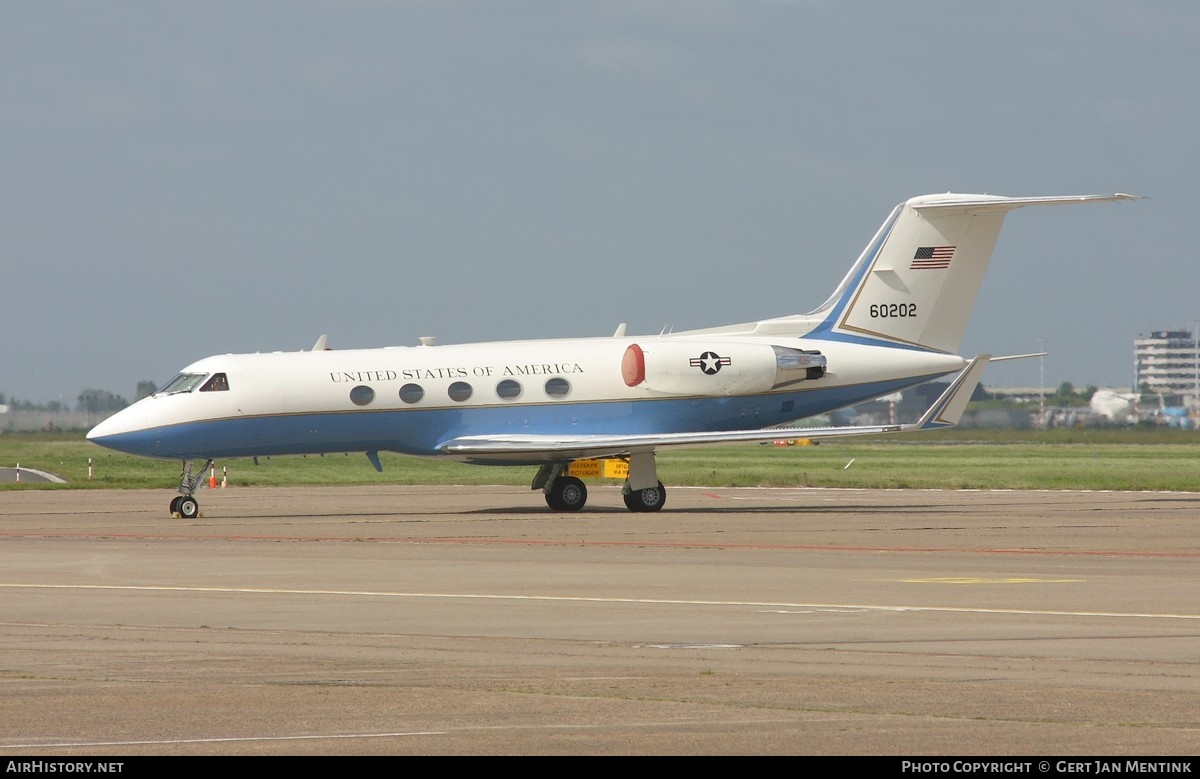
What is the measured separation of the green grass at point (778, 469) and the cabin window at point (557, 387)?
12.7 meters

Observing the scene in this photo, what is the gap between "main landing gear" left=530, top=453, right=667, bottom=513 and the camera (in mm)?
33281

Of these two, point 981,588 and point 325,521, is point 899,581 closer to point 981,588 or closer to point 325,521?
point 981,588

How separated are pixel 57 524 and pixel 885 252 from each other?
57.6 ft

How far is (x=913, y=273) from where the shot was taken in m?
35.4

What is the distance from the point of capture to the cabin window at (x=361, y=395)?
32.8 meters

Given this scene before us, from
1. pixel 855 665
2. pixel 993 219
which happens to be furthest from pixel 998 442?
pixel 855 665

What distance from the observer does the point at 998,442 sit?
300 ft

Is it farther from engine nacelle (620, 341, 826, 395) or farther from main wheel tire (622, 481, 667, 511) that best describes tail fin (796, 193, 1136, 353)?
main wheel tire (622, 481, 667, 511)

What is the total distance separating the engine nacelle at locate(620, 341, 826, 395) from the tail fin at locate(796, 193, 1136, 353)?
1391 mm

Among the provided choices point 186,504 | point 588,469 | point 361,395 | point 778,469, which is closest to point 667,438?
point 588,469

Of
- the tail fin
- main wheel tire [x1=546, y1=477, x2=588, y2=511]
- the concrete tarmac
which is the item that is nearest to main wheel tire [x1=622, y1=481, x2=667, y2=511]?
main wheel tire [x1=546, y1=477, x2=588, y2=511]

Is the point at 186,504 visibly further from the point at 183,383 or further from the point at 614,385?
the point at 614,385

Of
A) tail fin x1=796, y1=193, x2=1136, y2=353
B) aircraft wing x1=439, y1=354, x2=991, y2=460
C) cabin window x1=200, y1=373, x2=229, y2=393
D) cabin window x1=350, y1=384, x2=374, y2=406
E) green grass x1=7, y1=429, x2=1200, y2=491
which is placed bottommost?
green grass x1=7, y1=429, x2=1200, y2=491

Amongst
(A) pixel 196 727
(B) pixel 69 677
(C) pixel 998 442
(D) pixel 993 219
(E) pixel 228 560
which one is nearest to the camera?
(A) pixel 196 727
